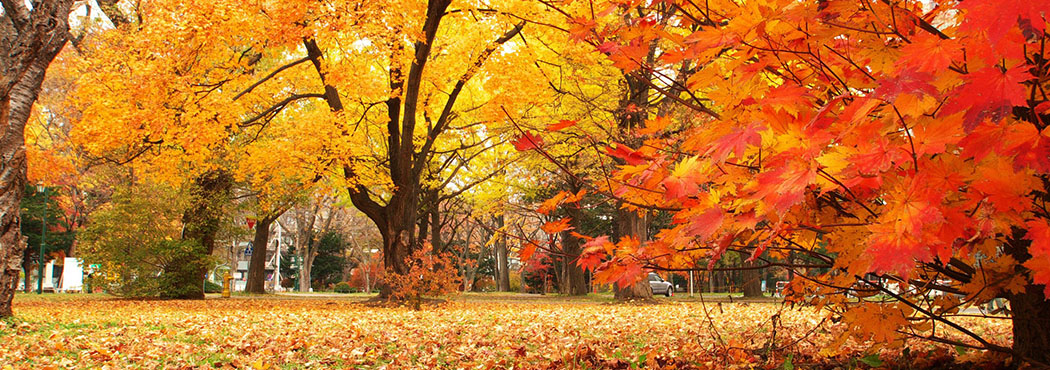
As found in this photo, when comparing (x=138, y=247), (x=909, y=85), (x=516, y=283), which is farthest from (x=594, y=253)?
(x=516, y=283)

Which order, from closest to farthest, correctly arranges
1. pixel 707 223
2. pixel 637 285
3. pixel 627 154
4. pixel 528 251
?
pixel 707 223
pixel 627 154
pixel 528 251
pixel 637 285

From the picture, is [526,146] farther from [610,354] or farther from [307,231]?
[307,231]

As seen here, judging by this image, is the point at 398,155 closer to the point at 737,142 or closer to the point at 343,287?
the point at 737,142

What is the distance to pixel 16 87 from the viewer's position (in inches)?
310

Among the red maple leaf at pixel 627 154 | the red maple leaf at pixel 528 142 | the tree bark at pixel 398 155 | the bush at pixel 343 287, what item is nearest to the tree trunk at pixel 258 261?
the tree bark at pixel 398 155

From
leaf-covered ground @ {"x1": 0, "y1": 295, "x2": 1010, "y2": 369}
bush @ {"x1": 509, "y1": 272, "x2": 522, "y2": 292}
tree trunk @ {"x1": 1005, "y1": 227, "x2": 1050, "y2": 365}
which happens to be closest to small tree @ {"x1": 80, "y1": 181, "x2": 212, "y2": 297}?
leaf-covered ground @ {"x1": 0, "y1": 295, "x2": 1010, "y2": 369}

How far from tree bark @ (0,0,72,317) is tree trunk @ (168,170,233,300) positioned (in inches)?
456

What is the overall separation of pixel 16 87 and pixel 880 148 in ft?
29.8

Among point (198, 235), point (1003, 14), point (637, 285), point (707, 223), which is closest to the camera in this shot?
point (1003, 14)

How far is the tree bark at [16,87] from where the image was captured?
768 cm

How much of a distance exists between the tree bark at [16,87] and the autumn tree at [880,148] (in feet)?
24.9

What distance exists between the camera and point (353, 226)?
146 feet

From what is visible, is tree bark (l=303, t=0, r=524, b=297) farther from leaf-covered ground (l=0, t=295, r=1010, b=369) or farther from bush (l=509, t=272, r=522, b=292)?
bush (l=509, t=272, r=522, b=292)

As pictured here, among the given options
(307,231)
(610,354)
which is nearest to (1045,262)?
(610,354)
